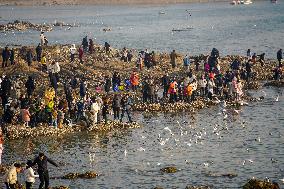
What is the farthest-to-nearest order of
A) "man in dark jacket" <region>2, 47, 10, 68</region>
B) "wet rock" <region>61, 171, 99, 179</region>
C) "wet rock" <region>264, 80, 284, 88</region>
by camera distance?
1. "wet rock" <region>264, 80, 284, 88</region>
2. "man in dark jacket" <region>2, 47, 10, 68</region>
3. "wet rock" <region>61, 171, 99, 179</region>

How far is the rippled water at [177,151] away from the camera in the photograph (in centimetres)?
3181

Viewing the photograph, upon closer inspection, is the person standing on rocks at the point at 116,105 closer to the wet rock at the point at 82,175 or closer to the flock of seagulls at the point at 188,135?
the flock of seagulls at the point at 188,135

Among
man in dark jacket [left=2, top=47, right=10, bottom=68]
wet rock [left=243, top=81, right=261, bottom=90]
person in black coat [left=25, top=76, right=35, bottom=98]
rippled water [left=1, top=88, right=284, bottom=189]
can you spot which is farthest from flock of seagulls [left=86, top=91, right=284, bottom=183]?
man in dark jacket [left=2, top=47, right=10, bottom=68]

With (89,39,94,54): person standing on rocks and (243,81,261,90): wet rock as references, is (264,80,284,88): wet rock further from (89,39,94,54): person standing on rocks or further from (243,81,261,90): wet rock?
(89,39,94,54): person standing on rocks

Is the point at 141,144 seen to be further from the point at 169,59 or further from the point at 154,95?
the point at 169,59

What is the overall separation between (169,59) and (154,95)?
20.5 meters

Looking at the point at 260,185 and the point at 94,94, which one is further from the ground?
the point at 94,94

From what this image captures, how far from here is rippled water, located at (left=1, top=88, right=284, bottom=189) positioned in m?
31.8

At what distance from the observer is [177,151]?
37.5 metres

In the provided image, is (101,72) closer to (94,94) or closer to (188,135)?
(94,94)

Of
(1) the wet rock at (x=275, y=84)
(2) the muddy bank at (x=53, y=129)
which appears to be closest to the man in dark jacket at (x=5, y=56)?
(2) the muddy bank at (x=53, y=129)

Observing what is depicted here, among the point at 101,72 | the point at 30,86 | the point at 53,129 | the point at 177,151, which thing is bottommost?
the point at 177,151

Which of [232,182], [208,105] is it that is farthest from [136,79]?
[232,182]

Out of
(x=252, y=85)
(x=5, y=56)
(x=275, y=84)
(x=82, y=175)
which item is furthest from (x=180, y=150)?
(x=5, y=56)
